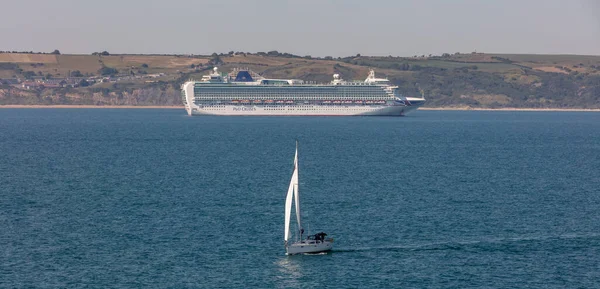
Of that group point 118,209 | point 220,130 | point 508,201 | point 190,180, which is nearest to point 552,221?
point 508,201

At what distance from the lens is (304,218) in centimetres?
6194

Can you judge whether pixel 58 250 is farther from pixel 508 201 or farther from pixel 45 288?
pixel 508 201

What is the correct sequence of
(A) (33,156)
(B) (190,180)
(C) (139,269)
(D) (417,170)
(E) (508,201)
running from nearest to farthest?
(C) (139,269) → (E) (508,201) → (B) (190,180) → (D) (417,170) → (A) (33,156)

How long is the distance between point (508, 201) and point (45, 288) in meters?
38.6

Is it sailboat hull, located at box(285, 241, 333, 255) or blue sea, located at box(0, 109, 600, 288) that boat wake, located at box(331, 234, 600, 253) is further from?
sailboat hull, located at box(285, 241, 333, 255)

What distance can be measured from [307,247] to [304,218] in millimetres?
10869

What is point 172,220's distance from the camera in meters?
60.6

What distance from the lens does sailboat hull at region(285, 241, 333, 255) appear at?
50812mm

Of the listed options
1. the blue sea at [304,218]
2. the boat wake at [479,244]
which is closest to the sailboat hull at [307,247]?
the blue sea at [304,218]

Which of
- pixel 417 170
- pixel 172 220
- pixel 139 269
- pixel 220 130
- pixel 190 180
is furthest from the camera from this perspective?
pixel 220 130

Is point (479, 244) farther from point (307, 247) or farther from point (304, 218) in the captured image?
point (304, 218)

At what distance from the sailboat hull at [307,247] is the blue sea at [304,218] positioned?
1.17 ft

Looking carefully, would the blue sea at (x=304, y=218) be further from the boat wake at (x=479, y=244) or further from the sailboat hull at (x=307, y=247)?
the sailboat hull at (x=307, y=247)

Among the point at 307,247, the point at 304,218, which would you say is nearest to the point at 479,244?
the point at 307,247
